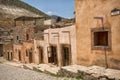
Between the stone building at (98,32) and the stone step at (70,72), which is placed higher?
the stone building at (98,32)

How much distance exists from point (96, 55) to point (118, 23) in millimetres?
2661

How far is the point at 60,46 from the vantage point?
2269 centimetres

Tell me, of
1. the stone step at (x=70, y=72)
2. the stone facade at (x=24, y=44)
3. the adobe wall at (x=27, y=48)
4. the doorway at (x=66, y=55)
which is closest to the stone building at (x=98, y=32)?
the stone step at (x=70, y=72)

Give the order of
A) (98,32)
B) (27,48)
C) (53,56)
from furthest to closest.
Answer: (27,48) < (53,56) < (98,32)

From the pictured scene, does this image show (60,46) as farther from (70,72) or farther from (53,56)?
(70,72)

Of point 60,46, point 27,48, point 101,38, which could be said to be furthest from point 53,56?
point 27,48

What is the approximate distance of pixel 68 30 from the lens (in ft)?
68.1

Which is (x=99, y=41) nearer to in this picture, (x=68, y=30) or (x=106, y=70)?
(x=106, y=70)

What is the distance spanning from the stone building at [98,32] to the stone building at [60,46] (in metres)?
2.07

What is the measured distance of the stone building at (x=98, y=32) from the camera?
14.7 meters

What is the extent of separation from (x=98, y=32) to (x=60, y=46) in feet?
22.4

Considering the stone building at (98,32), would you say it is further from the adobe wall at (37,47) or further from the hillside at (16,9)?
the hillside at (16,9)

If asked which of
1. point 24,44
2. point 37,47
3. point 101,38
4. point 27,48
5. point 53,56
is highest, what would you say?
point 101,38

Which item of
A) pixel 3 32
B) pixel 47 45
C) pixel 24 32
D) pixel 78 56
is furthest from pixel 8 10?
pixel 78 56
